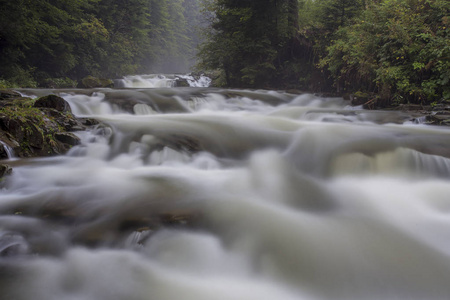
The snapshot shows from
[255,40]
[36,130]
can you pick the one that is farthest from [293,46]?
[36,130]

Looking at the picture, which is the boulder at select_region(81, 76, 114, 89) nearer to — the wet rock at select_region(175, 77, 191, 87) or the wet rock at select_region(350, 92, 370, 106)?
the wet rock at select_region(175, 77, 191, 87)

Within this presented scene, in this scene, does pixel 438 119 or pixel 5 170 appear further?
pixel 438 119

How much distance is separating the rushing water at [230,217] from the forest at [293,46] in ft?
8.69

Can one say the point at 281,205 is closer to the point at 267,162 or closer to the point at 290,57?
the point at 267,162

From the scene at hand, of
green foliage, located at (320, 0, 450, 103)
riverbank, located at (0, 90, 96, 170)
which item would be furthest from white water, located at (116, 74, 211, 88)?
green foliage, located at (320, 0, 450, 103)

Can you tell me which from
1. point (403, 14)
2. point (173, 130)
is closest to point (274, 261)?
point (173, 130)

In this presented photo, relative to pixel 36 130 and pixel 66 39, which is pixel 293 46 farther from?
pixel 66 39

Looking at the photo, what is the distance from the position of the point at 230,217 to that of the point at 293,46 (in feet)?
35.7

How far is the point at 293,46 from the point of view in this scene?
11.8 meters

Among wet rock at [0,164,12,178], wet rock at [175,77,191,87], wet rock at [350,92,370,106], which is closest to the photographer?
wet rock at [0,164,12,178]

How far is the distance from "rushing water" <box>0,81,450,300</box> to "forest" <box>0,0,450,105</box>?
265cm

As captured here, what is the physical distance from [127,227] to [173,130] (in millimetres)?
2845

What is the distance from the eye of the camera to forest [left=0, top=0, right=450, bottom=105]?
666 cm

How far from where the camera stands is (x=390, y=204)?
311cm
